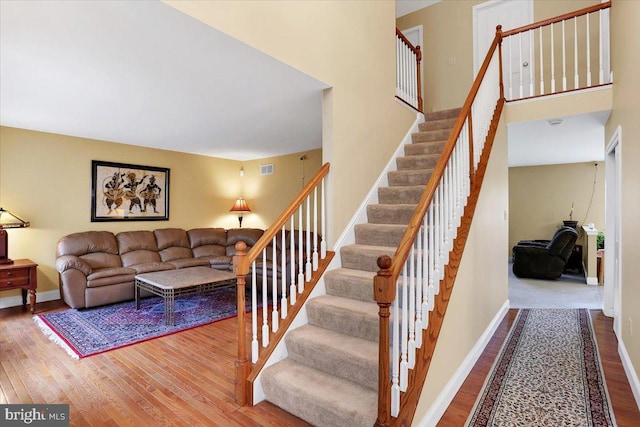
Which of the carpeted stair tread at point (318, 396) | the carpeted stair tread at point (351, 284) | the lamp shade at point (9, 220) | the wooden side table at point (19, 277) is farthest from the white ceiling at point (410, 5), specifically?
the wooden side table at point (19, 277)

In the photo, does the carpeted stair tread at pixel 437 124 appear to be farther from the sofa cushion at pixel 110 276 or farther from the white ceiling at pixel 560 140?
the sofa cushion at pixel 110 276

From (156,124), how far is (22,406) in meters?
3.25

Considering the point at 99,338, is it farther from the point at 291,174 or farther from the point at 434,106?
the point at 434,106

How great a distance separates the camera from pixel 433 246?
216cm

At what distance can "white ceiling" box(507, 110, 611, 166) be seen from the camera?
397 centimetres

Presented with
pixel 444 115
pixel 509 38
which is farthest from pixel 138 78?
pixel 509 38

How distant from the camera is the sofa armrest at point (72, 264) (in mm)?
4195

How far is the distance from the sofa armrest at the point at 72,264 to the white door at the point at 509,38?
20.6 ft

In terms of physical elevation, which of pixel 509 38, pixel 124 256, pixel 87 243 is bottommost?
pixel 124 256

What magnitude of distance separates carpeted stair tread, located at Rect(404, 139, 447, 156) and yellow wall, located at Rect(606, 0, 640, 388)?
160 centimetres

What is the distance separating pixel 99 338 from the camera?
3.32m

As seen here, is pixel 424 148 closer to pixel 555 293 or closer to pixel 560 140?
pixel 560 140

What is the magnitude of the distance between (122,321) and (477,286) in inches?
152

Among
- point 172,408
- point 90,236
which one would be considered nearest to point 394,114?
point 172,408
